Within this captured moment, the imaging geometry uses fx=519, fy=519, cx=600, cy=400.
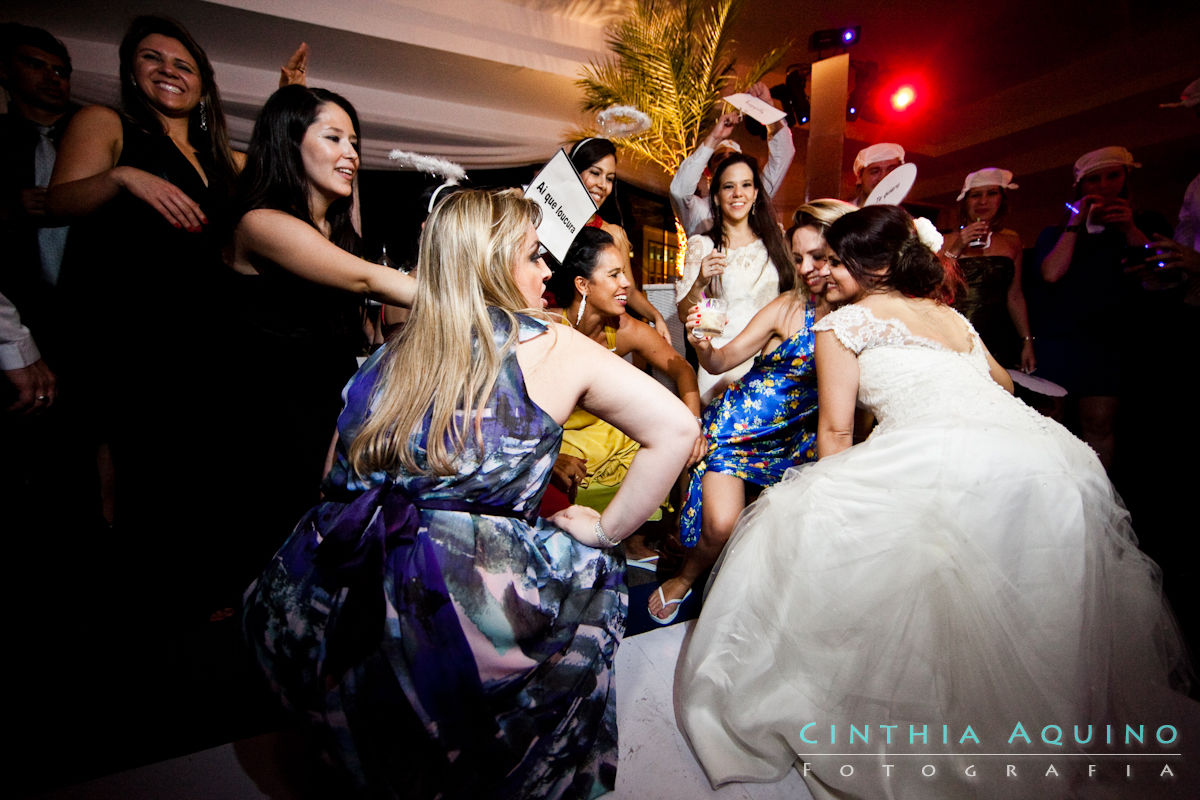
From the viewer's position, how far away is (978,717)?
1.24 meters

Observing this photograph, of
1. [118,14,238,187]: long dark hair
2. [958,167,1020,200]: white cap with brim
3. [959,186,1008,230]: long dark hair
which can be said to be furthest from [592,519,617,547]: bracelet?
[959,186,1008,230]: long dark hair

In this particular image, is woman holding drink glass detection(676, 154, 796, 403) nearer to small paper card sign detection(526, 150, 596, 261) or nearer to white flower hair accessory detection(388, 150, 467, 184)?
small paper card sign detection(526, 150, 596, 261)

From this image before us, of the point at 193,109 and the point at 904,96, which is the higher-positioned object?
the point at 904,96

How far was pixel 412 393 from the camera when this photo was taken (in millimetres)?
1195

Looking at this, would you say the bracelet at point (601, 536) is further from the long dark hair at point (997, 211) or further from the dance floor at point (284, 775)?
the long dark hair at point (997, 211)

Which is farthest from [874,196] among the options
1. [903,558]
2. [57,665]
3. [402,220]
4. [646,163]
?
[402,220]

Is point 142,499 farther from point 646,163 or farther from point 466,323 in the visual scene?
point 646,163

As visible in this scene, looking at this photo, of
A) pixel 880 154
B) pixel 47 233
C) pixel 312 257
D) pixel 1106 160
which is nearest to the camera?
pixel 312 257

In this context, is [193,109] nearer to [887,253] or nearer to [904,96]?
[887,253]

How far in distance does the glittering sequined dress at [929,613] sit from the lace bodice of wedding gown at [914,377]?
1 centimetres

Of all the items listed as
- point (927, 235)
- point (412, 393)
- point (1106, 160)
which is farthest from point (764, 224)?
point (412, 393)

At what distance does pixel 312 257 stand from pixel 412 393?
0.74 meters

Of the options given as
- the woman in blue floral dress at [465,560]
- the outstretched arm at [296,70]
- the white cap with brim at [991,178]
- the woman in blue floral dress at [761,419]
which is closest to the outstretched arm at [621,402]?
the woman in blue floral dress at [465,560]

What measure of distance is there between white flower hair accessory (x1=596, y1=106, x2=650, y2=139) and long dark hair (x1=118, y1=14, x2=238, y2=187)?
2.46 metres
